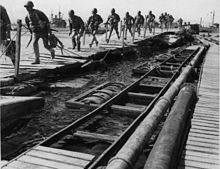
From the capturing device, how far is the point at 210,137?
597cm

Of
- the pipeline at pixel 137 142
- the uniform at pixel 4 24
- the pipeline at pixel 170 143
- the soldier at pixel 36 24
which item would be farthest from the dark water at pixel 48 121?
the uniform at pixel 4 24

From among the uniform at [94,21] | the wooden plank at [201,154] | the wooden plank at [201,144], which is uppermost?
the uniform at [94,21]

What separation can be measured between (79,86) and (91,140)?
18.6 ft

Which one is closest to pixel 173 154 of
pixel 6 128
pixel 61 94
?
pixel 6 128

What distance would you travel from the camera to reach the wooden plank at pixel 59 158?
4673 millimetres

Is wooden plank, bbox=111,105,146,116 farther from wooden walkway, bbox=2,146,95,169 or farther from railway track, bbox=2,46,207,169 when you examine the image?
wooden walkway, bbox=2,146,95,169

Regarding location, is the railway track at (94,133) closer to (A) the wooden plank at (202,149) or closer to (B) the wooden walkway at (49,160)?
(B) the wooden walkway at (49,160)

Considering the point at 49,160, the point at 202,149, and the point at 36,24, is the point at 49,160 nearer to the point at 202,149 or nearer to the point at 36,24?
the point at 202,149

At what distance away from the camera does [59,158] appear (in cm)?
477

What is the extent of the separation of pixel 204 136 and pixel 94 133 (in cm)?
222

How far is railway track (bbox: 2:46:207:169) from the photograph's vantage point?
473cm

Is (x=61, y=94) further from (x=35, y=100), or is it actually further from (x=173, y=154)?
(x=173, y=154)

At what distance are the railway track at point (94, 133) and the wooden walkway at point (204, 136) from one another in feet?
4.10

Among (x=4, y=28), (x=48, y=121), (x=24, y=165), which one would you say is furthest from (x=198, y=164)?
(x=4, y=28)
